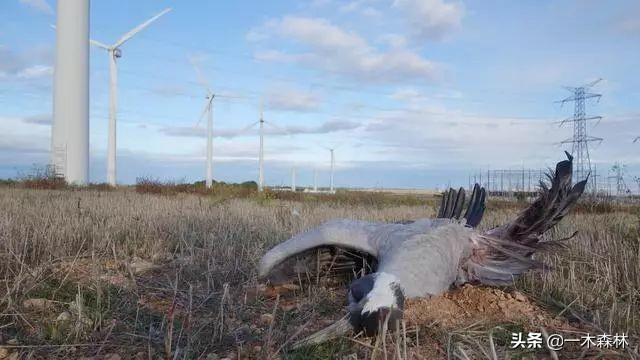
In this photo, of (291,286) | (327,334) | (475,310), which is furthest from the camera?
(291,286)

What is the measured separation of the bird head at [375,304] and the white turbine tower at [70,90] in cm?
2280

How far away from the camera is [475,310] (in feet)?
11.9

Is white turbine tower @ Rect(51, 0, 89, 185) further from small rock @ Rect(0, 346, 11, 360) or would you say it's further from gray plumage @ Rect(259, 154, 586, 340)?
small rock @ Rect(0, 346, 11, 360)

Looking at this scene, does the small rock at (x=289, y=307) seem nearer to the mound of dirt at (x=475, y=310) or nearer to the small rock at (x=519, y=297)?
the mound of dirt at (x=475, y=310)

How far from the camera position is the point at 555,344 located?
9.78 ft

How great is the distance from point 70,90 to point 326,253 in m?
21.8

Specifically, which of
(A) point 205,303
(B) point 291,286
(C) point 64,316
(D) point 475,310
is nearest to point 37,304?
(C) point 64,316

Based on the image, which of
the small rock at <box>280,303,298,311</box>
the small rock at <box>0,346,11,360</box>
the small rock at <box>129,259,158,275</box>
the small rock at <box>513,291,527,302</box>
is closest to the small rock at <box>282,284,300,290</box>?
the small rock at <box>280,303,298,311</box>

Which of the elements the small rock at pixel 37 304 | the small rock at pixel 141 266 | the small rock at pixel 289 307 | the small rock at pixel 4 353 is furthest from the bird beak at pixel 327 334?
the small rock at pixel 141 266

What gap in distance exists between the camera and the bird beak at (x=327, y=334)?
9.19 ft

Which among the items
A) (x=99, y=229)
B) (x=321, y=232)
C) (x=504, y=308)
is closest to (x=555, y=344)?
(x=504, y=308)

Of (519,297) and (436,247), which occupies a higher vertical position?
(436,247)

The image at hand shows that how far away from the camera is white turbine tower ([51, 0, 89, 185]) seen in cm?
2306

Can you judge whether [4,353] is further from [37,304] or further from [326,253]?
[326,253]
